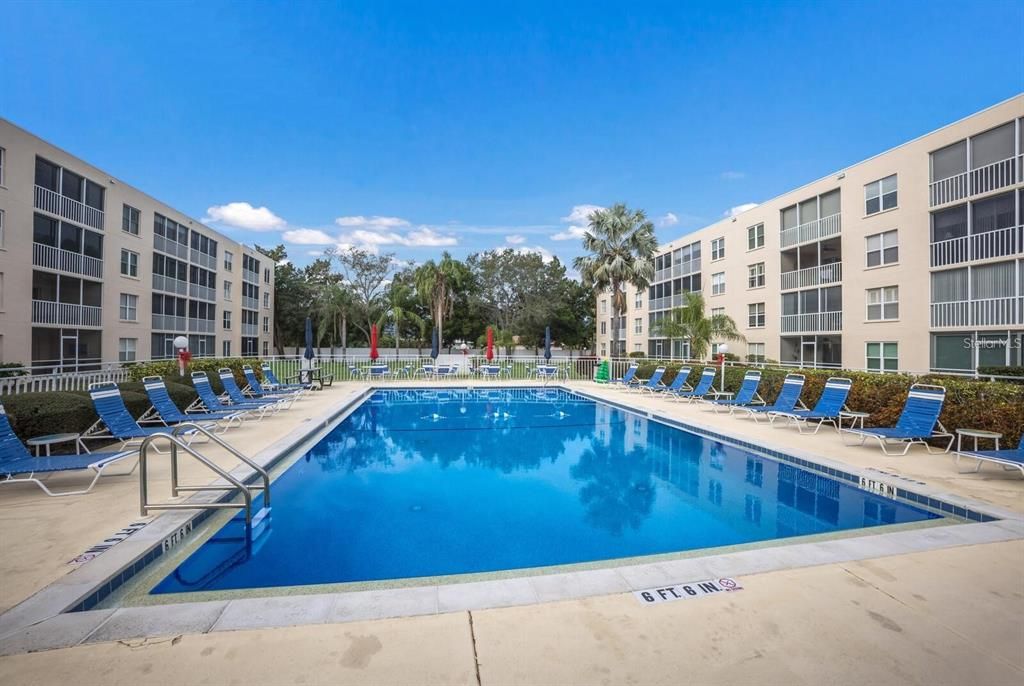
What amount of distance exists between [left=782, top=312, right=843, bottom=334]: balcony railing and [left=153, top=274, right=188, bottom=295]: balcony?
102 ft

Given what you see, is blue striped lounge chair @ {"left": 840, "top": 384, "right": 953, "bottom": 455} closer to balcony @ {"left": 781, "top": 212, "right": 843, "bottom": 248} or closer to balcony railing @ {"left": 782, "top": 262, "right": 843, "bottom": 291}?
balcony railing @ {"left": 782, "top": 262, "right": 843, "bottom": 291}

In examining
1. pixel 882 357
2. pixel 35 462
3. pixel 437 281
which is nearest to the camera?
pixel 35 462

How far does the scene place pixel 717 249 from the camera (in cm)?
2984

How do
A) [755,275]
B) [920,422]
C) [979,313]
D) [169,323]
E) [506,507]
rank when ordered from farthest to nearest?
1. [755,275]
2. [169,323]
3. [979,313]
4. [920,422]
5. [506,507]

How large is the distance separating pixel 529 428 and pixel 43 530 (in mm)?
8472

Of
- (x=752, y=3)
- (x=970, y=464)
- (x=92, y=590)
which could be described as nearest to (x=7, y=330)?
(x=92, y=590)

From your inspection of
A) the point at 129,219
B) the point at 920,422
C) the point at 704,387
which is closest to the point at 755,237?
the point at 704,387

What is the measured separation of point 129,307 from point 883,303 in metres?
32.4

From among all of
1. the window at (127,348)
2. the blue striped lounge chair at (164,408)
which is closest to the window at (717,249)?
the blue striped lounge chair at (164,408)

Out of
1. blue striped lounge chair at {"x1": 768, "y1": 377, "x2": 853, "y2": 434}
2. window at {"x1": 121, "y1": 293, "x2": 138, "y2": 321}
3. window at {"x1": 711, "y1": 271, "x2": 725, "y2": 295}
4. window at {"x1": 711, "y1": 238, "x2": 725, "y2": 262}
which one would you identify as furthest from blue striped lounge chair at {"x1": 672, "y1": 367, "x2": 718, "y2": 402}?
window at {"x1": 121, "y1": 293, "x2": 138, "y2": 321}

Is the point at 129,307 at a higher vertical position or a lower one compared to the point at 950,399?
higher

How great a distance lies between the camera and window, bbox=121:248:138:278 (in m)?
22.6

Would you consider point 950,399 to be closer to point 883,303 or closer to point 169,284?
point 883,303

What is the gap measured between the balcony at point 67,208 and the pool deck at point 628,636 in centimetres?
2009
